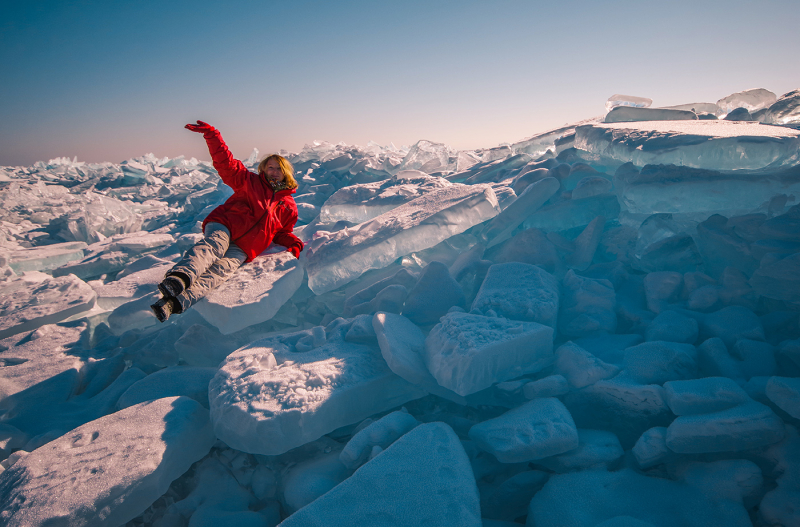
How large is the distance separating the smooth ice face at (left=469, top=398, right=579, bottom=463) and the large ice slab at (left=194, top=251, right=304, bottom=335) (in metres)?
1.84

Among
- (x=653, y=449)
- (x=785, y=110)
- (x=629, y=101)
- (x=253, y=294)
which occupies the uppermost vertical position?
(x=629, y=101)

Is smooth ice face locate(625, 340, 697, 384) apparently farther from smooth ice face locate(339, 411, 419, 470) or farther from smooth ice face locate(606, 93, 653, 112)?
smooth ice face locate(606, 93, 653, 112)

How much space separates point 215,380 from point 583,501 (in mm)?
2063

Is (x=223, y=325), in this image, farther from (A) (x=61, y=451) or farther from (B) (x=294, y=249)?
(A) (x=61, y=451)

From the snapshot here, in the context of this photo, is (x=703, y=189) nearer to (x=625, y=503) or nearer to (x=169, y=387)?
(x=625, y=503)

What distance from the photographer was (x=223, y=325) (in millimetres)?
2779

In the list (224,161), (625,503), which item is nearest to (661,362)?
(625,503)

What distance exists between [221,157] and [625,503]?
2677 millimetres

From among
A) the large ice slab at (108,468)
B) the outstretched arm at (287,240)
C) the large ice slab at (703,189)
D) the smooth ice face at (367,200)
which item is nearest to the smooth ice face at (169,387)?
the large ice slab at (108,468)

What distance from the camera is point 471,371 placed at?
6.41ft

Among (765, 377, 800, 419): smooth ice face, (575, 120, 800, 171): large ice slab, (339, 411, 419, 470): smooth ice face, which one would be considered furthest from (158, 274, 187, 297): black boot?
(575, 120, 800, 171): large ice slab

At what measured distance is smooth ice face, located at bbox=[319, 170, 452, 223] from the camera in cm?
466

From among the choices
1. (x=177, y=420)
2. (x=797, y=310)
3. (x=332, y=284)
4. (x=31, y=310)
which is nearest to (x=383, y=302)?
(x=332, y=284)

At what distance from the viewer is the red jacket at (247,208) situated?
221 centimetres
